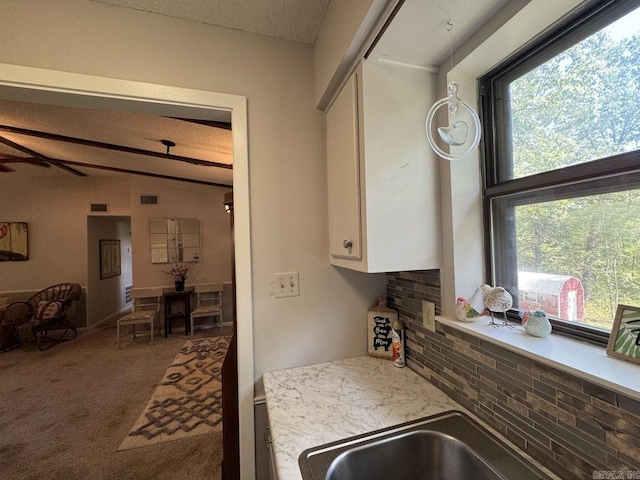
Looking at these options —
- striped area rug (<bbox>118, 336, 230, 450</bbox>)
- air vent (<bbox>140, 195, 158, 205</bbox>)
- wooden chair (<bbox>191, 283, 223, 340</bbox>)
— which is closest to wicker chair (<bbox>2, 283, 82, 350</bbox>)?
air vent (<bbox>140, 195, 158, 205</bbox>)

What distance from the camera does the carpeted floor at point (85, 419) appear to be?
1.78 meters

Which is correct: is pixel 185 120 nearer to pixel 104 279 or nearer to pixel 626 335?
pixel 626 335

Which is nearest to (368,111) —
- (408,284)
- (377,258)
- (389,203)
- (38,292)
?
(389,203)

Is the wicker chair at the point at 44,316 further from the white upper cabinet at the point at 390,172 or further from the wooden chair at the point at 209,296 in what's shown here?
the white upper cabinet at the point at 390,172

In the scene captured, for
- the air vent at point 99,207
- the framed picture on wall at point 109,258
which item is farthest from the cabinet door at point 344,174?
the framed picture on wall at point 109,258

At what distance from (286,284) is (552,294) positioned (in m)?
0.99

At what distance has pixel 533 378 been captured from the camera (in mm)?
685

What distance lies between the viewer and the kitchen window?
64 centimetres

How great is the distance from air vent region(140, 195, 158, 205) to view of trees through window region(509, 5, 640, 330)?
547 cm

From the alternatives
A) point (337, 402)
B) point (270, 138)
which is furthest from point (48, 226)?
point (337, 402)

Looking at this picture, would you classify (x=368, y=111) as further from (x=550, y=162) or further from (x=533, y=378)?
(x=533, y=378)

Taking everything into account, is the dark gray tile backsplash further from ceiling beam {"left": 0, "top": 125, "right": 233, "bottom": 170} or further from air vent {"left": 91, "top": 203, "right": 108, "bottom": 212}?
air vent {"left": 91, "top": 203, "right": 108, "bottom": 212}

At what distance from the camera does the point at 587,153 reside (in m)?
0.70

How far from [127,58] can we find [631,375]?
6.12 ft
